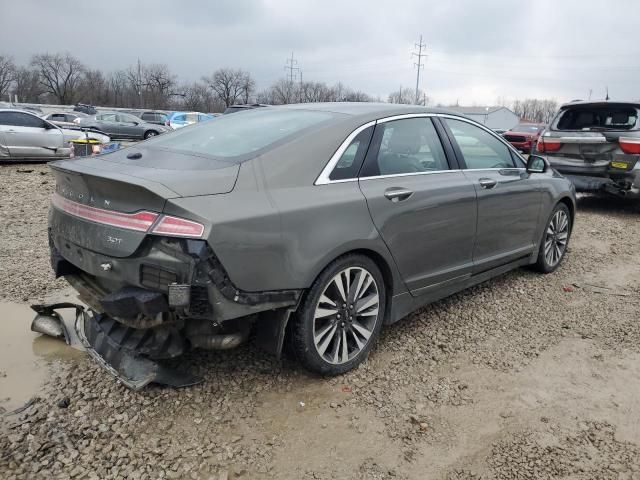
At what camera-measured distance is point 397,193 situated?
10.6 feet

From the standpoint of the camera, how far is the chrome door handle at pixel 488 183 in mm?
3955

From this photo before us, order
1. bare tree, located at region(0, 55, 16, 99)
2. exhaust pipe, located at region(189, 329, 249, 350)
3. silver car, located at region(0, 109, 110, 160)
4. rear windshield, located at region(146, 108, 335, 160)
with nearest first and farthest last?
1. exhaust pipe, located at region(189, 329, 249, 350)
2. rear windshield, located at region(146, 108, 335, 160)
3. silver car, located at region(0, 109, 110, 160)
4. bare tree, located at region(0, 55, 16, 99)

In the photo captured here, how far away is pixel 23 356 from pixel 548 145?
7.93m

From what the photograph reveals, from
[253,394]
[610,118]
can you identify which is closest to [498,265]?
[253,394]

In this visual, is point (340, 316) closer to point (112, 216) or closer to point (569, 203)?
point (112, 216)

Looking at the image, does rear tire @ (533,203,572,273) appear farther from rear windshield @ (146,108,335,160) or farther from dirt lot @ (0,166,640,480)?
rear windshield @ (146,108,335,160)

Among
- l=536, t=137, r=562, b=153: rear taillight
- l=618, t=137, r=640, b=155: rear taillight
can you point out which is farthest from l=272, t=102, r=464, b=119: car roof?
l=536, t=137, r=562, b=153: rear taillight

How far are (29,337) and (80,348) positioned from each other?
45 centimetres

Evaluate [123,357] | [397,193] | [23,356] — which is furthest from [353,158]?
[23,356]

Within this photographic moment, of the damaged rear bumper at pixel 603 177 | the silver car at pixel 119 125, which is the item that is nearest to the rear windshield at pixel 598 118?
the damaged rear bumper at pixel 603 177

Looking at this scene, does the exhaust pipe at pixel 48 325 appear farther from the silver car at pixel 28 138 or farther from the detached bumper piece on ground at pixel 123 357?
the silver car at pixel 28 138

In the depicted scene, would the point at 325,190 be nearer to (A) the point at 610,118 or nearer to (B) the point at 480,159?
(B) the point at 480,159

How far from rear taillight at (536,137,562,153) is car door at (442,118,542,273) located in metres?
4.11

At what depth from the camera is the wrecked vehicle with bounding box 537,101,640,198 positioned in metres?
7.55
